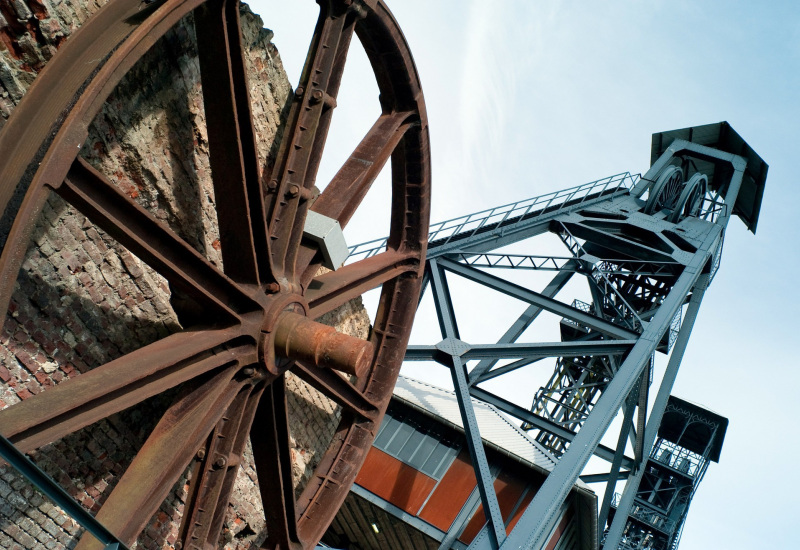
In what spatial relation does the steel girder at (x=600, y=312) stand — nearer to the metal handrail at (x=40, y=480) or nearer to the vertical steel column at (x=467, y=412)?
the vertical steel column at (x=467, y=412)

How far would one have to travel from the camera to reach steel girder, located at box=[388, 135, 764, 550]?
273 inches

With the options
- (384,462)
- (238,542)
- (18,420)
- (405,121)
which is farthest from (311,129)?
(384,462)

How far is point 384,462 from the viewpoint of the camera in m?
12.1

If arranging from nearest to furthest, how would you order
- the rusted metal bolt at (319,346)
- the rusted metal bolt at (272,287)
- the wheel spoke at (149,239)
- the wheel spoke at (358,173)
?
the wheel spoke at (149,239)
the rusted metal bolt at (319,346)
the rusted metal bolt at (272,287)
the wheel spoke at (358,173)

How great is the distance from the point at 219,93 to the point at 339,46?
115cm

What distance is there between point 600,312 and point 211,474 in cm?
717

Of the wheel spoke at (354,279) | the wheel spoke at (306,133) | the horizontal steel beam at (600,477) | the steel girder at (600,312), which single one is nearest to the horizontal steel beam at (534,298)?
the steel girder at (600,312)

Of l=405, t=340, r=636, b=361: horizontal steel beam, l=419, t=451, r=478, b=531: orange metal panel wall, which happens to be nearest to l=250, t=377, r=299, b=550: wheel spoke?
l=405, t=340, r=636, b=361: horizontal steel beam

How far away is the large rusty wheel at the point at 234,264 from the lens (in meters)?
2.66

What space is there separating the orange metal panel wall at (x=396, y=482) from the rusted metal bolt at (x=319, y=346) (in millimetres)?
8502

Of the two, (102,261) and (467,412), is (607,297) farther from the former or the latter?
(102,261)

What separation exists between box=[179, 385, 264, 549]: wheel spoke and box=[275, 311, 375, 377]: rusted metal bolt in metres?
0.32

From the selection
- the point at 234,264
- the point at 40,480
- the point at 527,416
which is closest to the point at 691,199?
the point at 527,416

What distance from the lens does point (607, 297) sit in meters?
10.2
